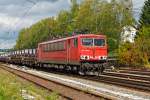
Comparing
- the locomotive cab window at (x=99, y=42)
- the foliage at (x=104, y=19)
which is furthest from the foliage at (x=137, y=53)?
the foliage at (x=104, y=19)

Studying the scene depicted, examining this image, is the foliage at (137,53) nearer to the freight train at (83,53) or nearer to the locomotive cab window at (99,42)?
the freight train at (83,53)

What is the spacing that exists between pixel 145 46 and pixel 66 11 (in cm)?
5736

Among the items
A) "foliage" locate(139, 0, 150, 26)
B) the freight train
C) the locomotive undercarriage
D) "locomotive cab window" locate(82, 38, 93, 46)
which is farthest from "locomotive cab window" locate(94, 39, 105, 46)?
"foliage" locate(139, 0, 150, 26)

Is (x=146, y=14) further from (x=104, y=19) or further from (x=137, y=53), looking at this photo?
(x=137, y=53)

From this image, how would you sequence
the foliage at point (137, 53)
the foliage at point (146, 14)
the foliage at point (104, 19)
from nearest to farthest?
the foliage at point (137, 53) → the foliage at point (104, 19) → the foliage at point (146, 14)

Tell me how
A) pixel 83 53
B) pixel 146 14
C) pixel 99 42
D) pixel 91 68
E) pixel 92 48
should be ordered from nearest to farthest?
1. pixel 83 53
2. pixel 91 68
3. pixel 92 48
4. pixel 99 42
5. pixel 146 14

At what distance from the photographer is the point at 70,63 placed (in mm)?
34594

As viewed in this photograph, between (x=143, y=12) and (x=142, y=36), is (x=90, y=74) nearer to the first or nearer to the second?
(x=142, y=36)

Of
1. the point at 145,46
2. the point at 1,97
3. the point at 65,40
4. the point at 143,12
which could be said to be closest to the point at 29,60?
the point at 145,46

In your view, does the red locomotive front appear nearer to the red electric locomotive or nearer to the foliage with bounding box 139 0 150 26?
the red electric locomotive

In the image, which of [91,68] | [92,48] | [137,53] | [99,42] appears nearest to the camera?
[91,68]

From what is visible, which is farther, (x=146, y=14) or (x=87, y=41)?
(x=146, y=14)

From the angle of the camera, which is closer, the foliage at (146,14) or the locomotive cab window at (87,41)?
the locomotive cab window at (87,41)

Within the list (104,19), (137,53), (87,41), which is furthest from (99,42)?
(104,19)
